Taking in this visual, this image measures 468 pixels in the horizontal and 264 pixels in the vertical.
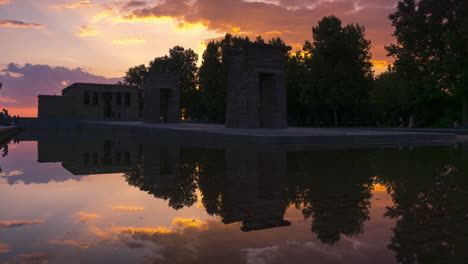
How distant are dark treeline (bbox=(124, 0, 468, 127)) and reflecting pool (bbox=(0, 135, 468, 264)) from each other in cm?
2305

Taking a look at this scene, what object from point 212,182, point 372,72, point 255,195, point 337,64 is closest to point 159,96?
point 337,64

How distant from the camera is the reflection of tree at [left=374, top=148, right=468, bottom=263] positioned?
372 cm

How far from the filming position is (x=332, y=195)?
648cm

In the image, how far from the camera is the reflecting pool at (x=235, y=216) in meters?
3.69

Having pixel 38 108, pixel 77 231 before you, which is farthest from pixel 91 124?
pixel 77 231

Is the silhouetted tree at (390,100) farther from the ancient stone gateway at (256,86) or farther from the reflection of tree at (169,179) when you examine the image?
the reflection of tree at (169,179)

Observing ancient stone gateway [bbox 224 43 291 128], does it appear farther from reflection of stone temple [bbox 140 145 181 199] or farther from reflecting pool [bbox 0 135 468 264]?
reflecting pool [bbox 0 135 468 264]

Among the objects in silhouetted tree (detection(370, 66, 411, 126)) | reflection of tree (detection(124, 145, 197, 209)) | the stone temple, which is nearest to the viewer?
reflection of tree (detection(124, 145, 197, 209))

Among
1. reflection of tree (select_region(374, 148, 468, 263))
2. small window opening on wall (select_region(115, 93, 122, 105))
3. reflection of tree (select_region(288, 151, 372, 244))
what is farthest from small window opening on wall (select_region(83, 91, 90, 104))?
reflection of tree (select_region(374, 148, 468, 263))

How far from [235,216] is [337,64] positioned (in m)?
43.9

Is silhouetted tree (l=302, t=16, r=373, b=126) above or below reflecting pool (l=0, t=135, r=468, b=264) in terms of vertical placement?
above

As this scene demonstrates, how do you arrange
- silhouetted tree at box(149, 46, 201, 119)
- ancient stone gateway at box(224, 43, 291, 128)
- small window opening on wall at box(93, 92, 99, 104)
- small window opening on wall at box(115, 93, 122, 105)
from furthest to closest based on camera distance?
small window opening on wall at box(115, 93, 122, 105) < small window opening on wall at box(93, 92, 99, 104) < silhouetted tree at box(149, 46, 201, 119) < ancient stone gateway at box(224, 43, 291, 128)

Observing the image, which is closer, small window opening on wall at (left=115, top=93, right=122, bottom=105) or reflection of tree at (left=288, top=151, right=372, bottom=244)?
reflection of tree at (left=288, top=151, right=372, bottom=244)

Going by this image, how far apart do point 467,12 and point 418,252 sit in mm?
38845
